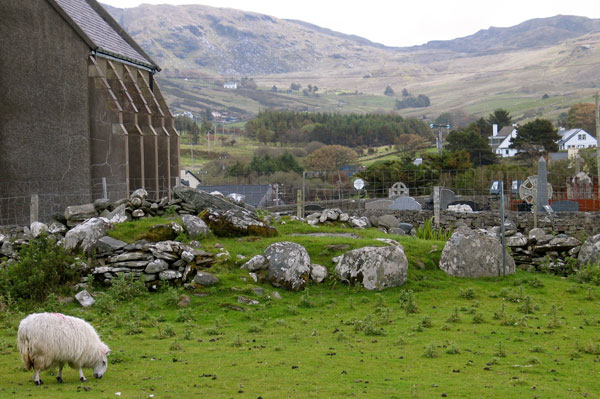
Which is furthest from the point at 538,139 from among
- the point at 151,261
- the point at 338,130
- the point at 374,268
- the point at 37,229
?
the point at 37,229

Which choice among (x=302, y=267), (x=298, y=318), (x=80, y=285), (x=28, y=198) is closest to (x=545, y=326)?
(x=298, y=318)

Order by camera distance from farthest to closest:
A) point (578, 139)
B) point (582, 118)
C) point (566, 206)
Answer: point (582, 118) → point (578, 139) → point (566, 206)

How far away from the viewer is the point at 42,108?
31.8 m

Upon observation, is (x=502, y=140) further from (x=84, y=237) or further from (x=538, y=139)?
(x=84, y=237)

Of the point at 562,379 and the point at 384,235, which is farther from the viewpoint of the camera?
the point at 384,235

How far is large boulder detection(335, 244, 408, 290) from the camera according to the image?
803 inches

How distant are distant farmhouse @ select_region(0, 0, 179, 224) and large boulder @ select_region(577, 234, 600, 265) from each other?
60.4ft

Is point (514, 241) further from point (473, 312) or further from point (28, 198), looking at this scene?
point (28, 198)

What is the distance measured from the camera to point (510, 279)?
21.9 m

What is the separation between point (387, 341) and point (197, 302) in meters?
6.13

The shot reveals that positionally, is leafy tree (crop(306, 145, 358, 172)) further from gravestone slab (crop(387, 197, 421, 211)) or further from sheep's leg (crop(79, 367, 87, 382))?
sheep's leg (crop(79, 367, 87, 382))

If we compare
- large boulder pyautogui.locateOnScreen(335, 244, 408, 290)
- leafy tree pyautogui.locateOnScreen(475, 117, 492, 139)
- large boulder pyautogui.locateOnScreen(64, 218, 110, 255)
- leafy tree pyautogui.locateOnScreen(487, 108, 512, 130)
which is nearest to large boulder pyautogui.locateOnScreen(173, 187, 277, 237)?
large boulder pyautogui.locateOnScreen(64, 218, 110, 255)

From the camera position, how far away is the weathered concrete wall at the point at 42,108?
31.0m

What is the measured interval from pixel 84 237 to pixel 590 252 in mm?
16278
